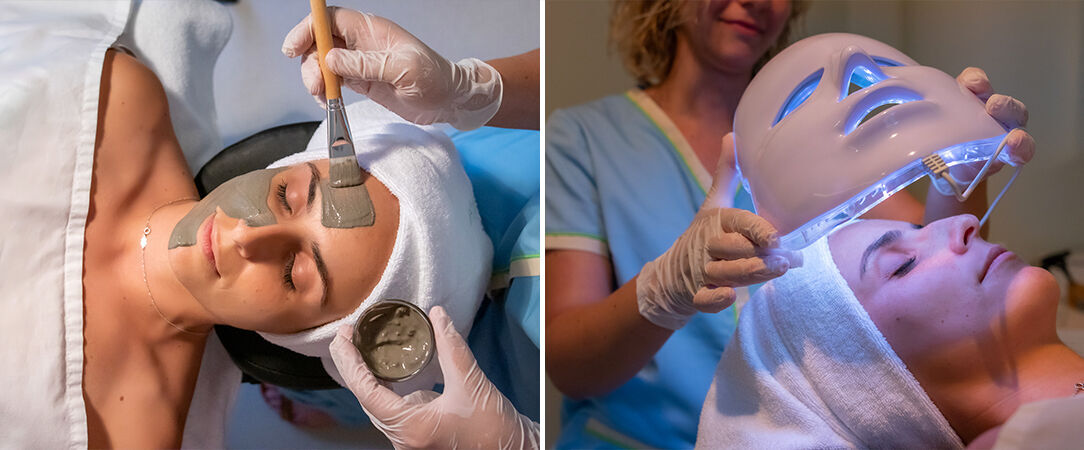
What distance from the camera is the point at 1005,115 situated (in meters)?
0.91

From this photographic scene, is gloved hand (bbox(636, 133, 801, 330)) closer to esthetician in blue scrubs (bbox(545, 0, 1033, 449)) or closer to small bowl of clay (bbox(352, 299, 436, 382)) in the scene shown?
esthetician in blue scrubs (bbox(545, 0, 1033, 449))

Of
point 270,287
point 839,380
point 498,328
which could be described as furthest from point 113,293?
point 839,380

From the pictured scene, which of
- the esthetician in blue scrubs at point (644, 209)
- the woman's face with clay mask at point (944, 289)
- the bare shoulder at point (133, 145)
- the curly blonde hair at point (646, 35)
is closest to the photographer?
the woman's face with clay mask at point (944, 289)

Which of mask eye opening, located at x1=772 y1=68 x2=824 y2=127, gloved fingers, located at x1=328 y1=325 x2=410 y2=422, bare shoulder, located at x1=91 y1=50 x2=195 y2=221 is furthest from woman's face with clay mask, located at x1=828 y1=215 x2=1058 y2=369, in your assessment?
bare shoulder, located at x1=91 y1=50 x2=195 y2=221

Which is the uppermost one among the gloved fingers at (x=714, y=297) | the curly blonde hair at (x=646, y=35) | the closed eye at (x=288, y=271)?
the curly blonde hair at (x=646, y=35)

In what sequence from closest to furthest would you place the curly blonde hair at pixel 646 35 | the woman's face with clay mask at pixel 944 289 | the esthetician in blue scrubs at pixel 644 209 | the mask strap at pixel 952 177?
1. the mask strap at pixel 952 177
2. the woman's face with clay mask at pixel 944 289
3. the esthetician in blue scrubs at pixel 644 209
4. the curly blonde hair at pixel 646 35

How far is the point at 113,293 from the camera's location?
3.43ft

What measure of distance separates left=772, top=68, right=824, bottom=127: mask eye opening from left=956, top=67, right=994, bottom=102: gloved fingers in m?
0.18

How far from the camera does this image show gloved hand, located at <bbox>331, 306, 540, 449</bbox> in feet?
3.20

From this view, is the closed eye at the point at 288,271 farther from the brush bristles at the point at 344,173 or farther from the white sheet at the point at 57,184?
the white sheet at the point at 57,184

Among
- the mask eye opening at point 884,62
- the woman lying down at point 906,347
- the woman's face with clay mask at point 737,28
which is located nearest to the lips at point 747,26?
the woman's face with clay mask at point 737,28

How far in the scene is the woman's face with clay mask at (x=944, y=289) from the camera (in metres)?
0.96

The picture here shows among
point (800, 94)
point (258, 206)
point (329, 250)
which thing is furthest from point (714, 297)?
point (258, 206)

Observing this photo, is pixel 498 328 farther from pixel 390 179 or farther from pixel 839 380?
pixel 839 380
